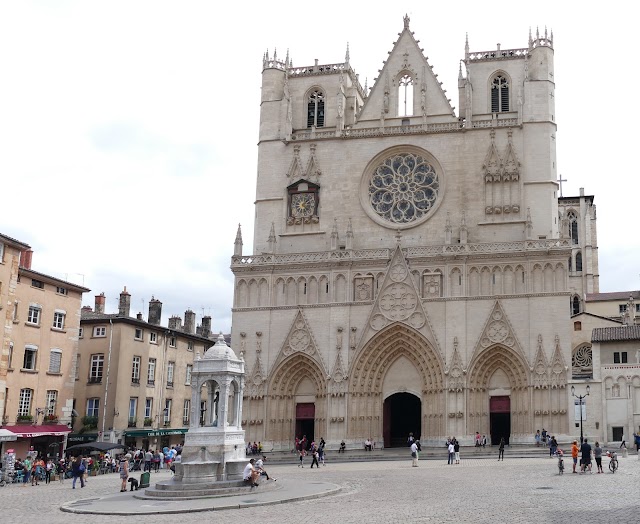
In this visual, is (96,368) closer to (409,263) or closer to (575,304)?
(409,263)

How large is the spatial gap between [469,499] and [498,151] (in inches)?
1322

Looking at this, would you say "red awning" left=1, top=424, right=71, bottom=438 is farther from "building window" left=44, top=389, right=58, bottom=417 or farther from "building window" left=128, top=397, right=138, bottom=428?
"building window" left=128, top=397, right=138, bottom=428

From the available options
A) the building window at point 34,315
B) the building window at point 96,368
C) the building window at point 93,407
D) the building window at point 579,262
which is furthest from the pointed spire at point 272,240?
the building window at point 579,262

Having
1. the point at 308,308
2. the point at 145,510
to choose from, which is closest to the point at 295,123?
the point at 308,308

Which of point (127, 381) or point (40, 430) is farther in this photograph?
point (127, 381)

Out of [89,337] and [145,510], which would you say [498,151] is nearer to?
[89,337]

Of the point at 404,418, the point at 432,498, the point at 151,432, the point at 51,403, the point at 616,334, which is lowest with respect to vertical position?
the point at 432,498

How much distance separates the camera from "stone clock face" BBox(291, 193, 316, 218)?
177 ft

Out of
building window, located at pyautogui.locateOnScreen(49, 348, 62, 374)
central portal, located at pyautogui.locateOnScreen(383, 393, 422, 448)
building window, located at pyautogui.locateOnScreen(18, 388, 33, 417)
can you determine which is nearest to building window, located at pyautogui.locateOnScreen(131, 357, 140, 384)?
building window, located at pyautogui.locateOnScreen(49, 348, 62, 374)

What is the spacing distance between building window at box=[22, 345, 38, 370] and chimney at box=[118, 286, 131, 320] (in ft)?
40.5

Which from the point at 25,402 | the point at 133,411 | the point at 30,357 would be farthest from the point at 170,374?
the point at 25,402

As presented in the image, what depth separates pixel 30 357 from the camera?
144ft

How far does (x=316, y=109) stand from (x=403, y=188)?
914 cm

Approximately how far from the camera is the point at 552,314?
4719 cm
